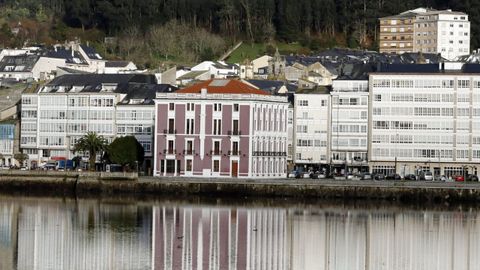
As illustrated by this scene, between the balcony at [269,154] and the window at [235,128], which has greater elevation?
the window at [235,128]

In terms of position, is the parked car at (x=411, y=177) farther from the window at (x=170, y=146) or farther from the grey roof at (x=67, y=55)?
the grey roof at (x=67, y=55)

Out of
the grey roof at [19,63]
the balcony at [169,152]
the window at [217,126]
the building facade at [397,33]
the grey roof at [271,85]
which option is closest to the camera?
the window at [217,126]

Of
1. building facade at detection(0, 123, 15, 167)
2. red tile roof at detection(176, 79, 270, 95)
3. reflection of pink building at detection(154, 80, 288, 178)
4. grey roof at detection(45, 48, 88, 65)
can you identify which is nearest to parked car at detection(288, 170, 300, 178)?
reflection of pink building at detection(154, 80, 288, 178)

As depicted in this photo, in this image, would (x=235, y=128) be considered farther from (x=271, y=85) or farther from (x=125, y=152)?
(x=271, y=85)

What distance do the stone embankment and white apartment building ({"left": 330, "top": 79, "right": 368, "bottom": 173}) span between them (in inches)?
635

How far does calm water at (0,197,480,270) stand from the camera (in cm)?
6638

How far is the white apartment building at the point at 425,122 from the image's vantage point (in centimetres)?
11444

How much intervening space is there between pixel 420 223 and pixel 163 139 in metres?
27.8

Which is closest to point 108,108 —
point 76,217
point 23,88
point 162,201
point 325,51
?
point 23,88

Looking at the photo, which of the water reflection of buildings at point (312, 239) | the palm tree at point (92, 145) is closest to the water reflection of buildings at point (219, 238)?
the water reflection of buildings at point (312, 239)

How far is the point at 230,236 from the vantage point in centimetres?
7569

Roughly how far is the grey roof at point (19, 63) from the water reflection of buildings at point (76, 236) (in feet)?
186

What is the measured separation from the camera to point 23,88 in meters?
131

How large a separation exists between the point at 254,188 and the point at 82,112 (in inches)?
975
